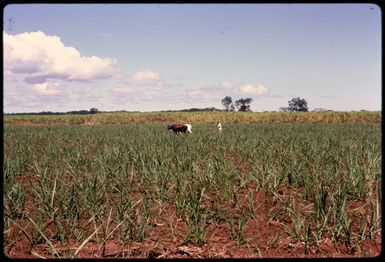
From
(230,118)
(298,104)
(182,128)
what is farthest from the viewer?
(298,104)

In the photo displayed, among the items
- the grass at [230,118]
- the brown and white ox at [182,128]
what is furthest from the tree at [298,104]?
the brown and white ox at [182,128]

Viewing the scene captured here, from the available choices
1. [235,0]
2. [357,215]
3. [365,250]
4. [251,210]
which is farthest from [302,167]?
[235,0]

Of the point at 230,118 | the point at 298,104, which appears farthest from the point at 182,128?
→ the point at 298,104

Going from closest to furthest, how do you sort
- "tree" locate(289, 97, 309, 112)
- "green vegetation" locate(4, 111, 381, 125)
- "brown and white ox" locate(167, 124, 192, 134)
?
"brown and white ox" locate(167, 124, 192, 134) < "green vegetation" locate(4, 111, 381, 125) < "tree" locate(289, 97, 309, 112)

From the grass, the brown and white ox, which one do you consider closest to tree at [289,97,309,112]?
the grass

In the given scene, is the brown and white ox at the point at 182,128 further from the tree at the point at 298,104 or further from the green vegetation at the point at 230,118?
the tree at the point at 298,104

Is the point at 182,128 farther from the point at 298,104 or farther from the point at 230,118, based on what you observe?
the point at 298,104

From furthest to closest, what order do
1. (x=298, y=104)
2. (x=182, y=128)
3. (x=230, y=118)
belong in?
(x=298, y=104), (x=230, y=118), (x=182, y=128)

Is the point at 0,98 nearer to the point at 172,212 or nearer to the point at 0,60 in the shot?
the point at 0,60

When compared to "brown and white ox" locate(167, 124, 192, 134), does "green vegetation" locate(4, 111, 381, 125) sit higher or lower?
higher

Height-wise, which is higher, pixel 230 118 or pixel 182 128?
pixel 230 118

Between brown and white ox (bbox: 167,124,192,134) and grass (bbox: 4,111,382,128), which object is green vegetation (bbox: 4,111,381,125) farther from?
brown and white ox (bbox: 167,124,192,134)

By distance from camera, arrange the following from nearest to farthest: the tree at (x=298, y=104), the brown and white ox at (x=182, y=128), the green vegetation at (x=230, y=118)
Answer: the brown and white ox at (x=182, y=128), the green vegetation at (x=230, y=118), the tree at (x=298, y=104)

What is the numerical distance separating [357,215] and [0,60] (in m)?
3.55
